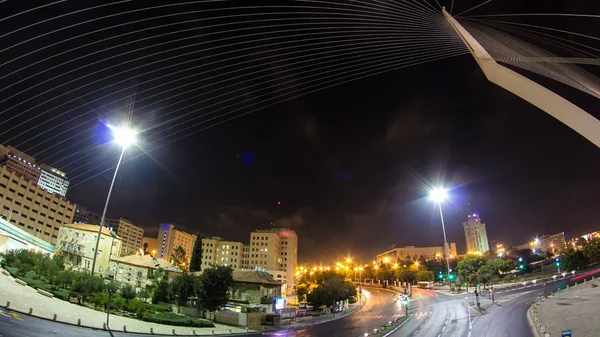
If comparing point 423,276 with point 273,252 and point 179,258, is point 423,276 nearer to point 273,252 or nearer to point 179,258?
point 273,252

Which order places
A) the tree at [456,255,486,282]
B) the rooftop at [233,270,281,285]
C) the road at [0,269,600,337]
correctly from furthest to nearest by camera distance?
1. the tree at [456,255,486,282]
2. the rooftop at [233,270,281,285]
3. the road at [0,269,600,337]

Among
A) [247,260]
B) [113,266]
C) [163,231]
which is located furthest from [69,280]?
[163,231]

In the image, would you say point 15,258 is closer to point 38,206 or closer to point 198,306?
point 198,306

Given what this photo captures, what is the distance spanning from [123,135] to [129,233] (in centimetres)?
18559

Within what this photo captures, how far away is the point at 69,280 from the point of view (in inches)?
1304

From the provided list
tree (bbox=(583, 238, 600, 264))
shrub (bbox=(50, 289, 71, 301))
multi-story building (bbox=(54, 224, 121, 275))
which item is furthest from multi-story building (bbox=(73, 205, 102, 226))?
tree (bbox=(583, 238, 600, 264))

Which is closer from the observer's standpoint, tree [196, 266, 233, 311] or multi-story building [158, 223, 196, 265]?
tree [196, 266, 233, 311]

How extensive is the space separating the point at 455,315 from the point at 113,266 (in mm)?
50201

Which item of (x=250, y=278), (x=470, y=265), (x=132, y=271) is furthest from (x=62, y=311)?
(x=470, y=265)

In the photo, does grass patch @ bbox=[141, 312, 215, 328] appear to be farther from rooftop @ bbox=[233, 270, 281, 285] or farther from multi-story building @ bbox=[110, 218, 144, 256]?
multi-story building @ bbox=[110, 218, 144, 256]

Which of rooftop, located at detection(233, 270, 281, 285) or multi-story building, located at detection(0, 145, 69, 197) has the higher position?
multi-story building, located at detection(0, 145, 69, 197)

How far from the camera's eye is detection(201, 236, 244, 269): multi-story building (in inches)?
5615

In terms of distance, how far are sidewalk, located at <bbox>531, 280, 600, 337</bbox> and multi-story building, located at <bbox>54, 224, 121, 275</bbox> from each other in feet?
186

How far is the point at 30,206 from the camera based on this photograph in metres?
93.9
